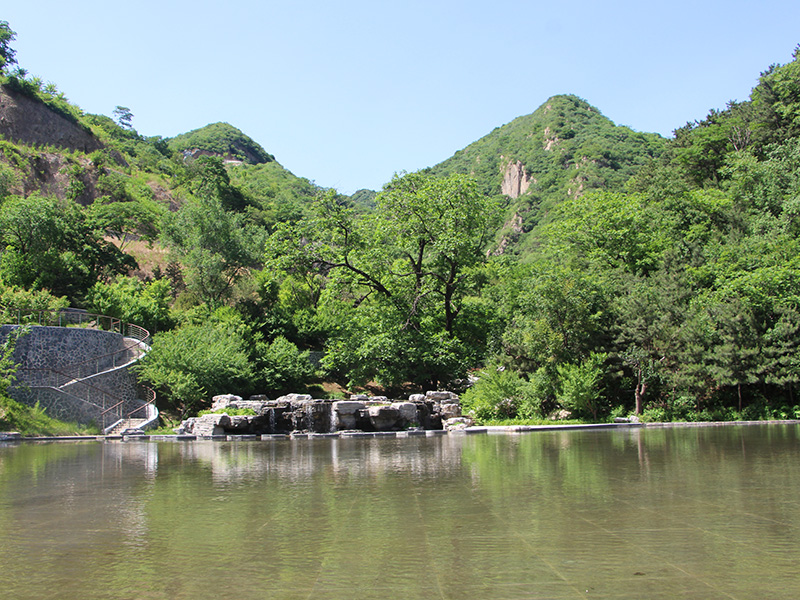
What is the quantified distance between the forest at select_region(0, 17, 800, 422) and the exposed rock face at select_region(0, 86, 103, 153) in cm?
2067

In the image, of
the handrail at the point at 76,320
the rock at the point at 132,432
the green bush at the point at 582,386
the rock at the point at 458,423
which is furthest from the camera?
the handrail at the point at 76,320

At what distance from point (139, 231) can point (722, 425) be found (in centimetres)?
5158

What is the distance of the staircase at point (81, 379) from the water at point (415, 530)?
1592cm

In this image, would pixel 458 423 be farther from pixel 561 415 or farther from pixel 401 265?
pixel 401 265

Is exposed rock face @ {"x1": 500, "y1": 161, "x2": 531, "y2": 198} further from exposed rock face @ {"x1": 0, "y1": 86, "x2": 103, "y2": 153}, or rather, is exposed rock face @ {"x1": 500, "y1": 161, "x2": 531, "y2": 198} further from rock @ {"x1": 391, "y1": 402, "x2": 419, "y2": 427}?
rock @ {"x1": 391, "y1": 402, "x2": 419, "y2": 427}

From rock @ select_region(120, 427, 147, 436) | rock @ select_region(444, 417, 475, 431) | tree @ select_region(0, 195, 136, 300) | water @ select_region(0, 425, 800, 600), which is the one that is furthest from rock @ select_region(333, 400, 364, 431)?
tree @ select_region(0, 195, 136, 300)

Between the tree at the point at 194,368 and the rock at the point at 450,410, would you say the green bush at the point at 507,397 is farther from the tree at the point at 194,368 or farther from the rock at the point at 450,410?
the tree at the point at 194,368

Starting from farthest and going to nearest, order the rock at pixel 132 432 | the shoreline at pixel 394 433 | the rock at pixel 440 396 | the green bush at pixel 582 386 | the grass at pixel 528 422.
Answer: the rock at pixel 440 396 < the rock at pixel 132 432 < the green bush at pixel 582 386 < the grass at pixel 528 422 < the shoreline at pixel 394 433

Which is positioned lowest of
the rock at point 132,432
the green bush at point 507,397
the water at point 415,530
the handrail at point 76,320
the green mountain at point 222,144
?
the rock at point 132,432

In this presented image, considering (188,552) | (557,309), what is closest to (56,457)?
A: (188,552)

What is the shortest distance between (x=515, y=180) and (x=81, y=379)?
309ft

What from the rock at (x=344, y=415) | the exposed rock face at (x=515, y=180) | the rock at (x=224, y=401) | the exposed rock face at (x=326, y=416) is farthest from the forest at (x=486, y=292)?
the exposed rock face at (x=515, y=180)

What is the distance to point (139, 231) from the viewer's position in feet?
187

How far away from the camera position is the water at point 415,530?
14.1 feet
